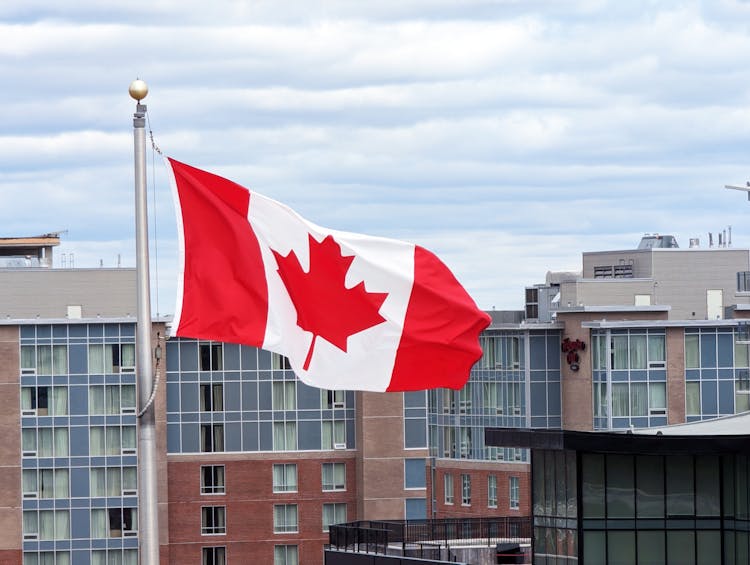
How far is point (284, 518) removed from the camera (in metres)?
111

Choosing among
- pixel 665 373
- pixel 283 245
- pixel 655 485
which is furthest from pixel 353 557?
pixel 665 373

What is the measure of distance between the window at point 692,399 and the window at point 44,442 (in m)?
42.1

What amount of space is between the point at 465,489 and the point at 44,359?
32.2 meters

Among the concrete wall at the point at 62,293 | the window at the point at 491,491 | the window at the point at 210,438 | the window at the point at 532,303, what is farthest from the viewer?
the window at the point at 532,303

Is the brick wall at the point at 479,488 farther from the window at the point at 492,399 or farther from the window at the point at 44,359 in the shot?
the window at the point at 44,359

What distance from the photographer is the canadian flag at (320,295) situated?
71.9 ft

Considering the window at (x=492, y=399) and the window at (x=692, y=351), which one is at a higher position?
the window at (x=692, y=351)

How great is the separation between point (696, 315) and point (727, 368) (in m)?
13.3

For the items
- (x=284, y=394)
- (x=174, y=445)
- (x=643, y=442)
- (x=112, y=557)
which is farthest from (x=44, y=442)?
(x=643, y=442)

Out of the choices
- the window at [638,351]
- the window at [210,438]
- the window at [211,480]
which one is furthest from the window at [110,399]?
the window at [638,351]

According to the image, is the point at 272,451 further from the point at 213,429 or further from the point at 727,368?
the point at 727,368

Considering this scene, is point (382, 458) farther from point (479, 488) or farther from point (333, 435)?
point (479, 488)

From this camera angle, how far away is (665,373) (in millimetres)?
114625

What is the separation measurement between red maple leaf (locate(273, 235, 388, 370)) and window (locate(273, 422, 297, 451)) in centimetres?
9135
